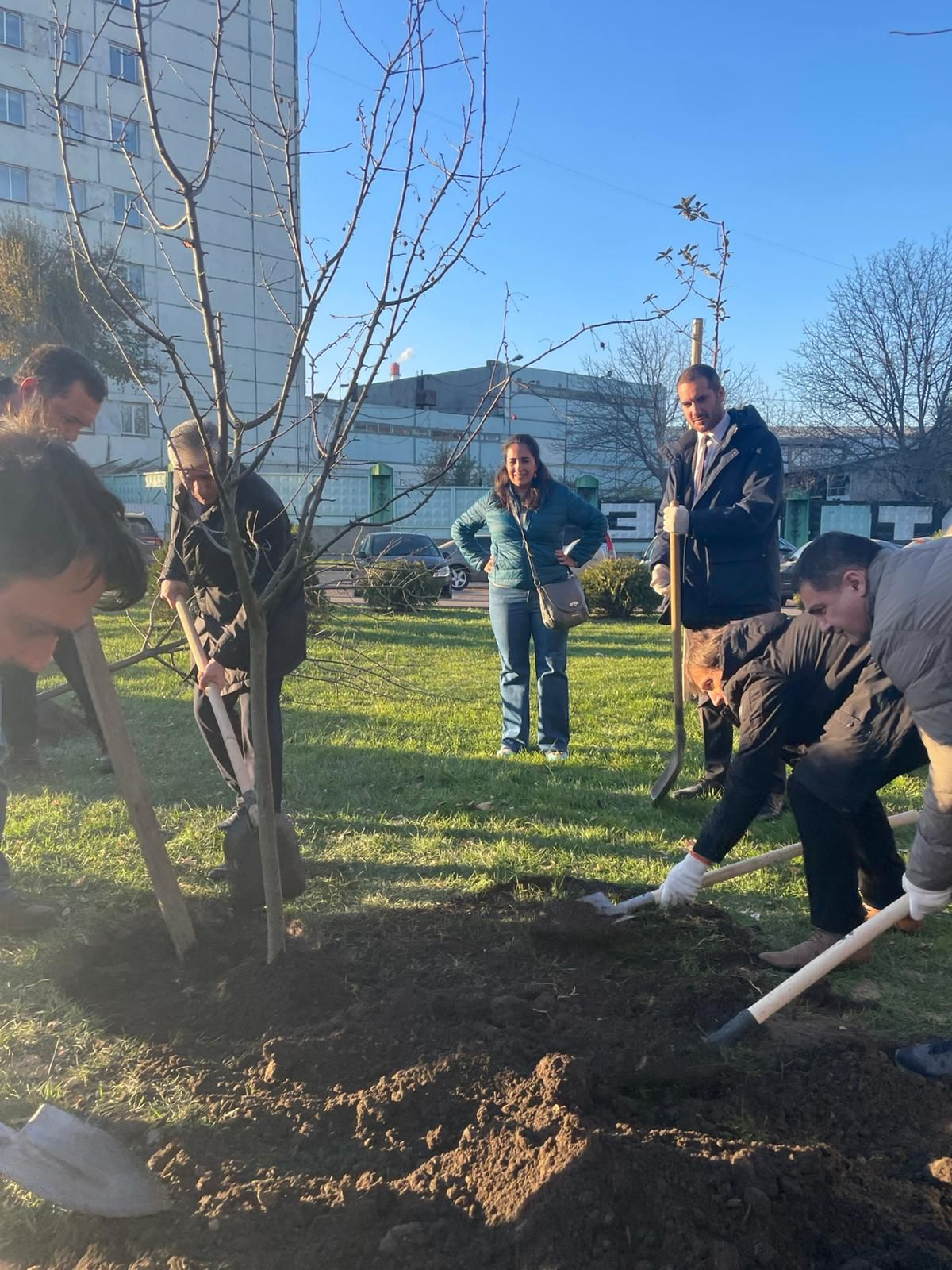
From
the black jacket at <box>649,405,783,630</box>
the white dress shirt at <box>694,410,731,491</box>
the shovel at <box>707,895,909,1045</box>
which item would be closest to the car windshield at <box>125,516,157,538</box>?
the white dress shirt at <box>694,410,731,491</box>

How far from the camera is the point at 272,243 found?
3070cm

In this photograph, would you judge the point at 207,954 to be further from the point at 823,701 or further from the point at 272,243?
the point at 272,243

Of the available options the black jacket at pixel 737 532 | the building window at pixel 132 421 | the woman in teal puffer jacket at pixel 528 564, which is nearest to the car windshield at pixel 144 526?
the woman in teal puffer jacket at pixel 528 564

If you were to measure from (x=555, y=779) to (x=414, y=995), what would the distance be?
103 inches

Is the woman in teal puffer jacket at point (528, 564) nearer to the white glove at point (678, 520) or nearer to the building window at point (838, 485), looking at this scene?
the white glove at point (678, 520)

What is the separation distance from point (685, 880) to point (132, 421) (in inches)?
1298

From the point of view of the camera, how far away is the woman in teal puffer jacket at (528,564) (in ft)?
17.9

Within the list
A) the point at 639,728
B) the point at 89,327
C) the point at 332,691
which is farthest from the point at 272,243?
the point at 639,728

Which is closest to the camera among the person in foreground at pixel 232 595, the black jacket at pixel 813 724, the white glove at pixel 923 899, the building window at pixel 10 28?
the white glove at pixel 923 899

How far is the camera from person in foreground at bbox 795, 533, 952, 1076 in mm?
2402

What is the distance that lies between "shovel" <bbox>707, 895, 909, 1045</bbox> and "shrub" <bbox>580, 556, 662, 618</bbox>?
12.4 m

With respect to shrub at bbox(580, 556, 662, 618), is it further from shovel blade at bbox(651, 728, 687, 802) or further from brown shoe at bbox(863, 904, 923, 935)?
brown shoe at bbox(863, 904, 923, 935)

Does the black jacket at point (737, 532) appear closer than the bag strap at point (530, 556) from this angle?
Yes

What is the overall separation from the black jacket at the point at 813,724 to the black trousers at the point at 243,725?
5.38 feet
